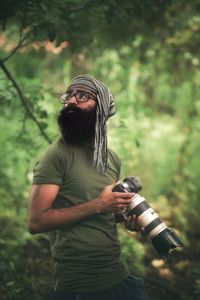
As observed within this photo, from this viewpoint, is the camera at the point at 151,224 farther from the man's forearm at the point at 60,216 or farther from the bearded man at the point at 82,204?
the man's forearm at the point at 60,216

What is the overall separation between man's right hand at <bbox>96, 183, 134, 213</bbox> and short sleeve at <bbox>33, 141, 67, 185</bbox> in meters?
0.25

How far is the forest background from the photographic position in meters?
4.05

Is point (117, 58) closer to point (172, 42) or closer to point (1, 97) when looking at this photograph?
point (172, 42)

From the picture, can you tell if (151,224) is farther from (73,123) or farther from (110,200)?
(73,123)

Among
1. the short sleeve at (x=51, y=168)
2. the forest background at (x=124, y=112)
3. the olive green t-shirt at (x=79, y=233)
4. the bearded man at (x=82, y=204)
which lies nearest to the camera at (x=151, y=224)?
the bearded man at (x=82, y=204)

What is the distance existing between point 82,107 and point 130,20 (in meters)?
3.75

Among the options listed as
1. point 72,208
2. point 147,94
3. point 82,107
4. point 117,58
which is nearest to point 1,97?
point 82,107

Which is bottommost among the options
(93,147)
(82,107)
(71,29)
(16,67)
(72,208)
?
(16,67)

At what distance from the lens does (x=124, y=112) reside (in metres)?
Answer: 4.80

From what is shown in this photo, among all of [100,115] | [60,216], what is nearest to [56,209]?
[60,216]

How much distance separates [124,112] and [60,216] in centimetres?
219

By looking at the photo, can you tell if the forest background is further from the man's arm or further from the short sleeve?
the man's arm

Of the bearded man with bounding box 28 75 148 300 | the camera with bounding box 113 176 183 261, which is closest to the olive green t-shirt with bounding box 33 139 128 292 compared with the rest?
the bearded man with bounding box 28 75 148 300

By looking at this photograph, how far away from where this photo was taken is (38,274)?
4.75m
